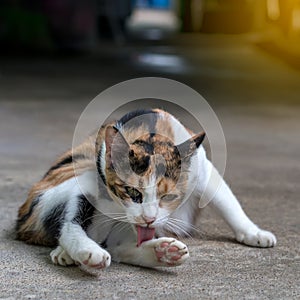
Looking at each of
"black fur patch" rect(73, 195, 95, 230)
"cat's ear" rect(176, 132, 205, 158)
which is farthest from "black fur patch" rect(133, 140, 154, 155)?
"black fur patch" rect(73, 195, 95, 230)

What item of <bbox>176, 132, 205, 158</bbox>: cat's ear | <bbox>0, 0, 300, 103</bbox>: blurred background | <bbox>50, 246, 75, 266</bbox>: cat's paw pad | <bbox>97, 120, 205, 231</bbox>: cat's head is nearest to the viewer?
<bbox>97, 120, 205, 231</bbox>: cat's head

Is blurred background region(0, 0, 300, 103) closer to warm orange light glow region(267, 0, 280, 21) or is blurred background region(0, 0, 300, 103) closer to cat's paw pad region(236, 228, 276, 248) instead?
warm orange light glow region(267, 0, 280, 21)

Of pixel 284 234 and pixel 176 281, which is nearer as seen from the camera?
pixel 176 281

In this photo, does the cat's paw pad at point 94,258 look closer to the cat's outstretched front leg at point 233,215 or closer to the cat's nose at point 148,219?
the cat's nose at point 148,219

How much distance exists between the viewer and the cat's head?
280 centimetres

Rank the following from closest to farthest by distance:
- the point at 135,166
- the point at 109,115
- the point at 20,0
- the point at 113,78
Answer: the point at 135,166, the point at 109,115, the point at 113,78, the point at 20,0

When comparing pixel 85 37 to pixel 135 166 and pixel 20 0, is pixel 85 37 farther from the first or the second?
pixel 135 166

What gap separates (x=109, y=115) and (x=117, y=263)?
11.7 ft

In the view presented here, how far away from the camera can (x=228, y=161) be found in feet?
17.2

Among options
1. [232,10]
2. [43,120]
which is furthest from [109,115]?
[232,10]

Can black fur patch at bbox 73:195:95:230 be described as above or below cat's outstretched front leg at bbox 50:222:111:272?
above

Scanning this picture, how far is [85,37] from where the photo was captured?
1402 centimetres

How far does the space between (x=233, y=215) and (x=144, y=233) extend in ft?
1.85

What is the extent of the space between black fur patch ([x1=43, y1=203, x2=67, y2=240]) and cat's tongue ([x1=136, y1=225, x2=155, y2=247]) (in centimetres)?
31
